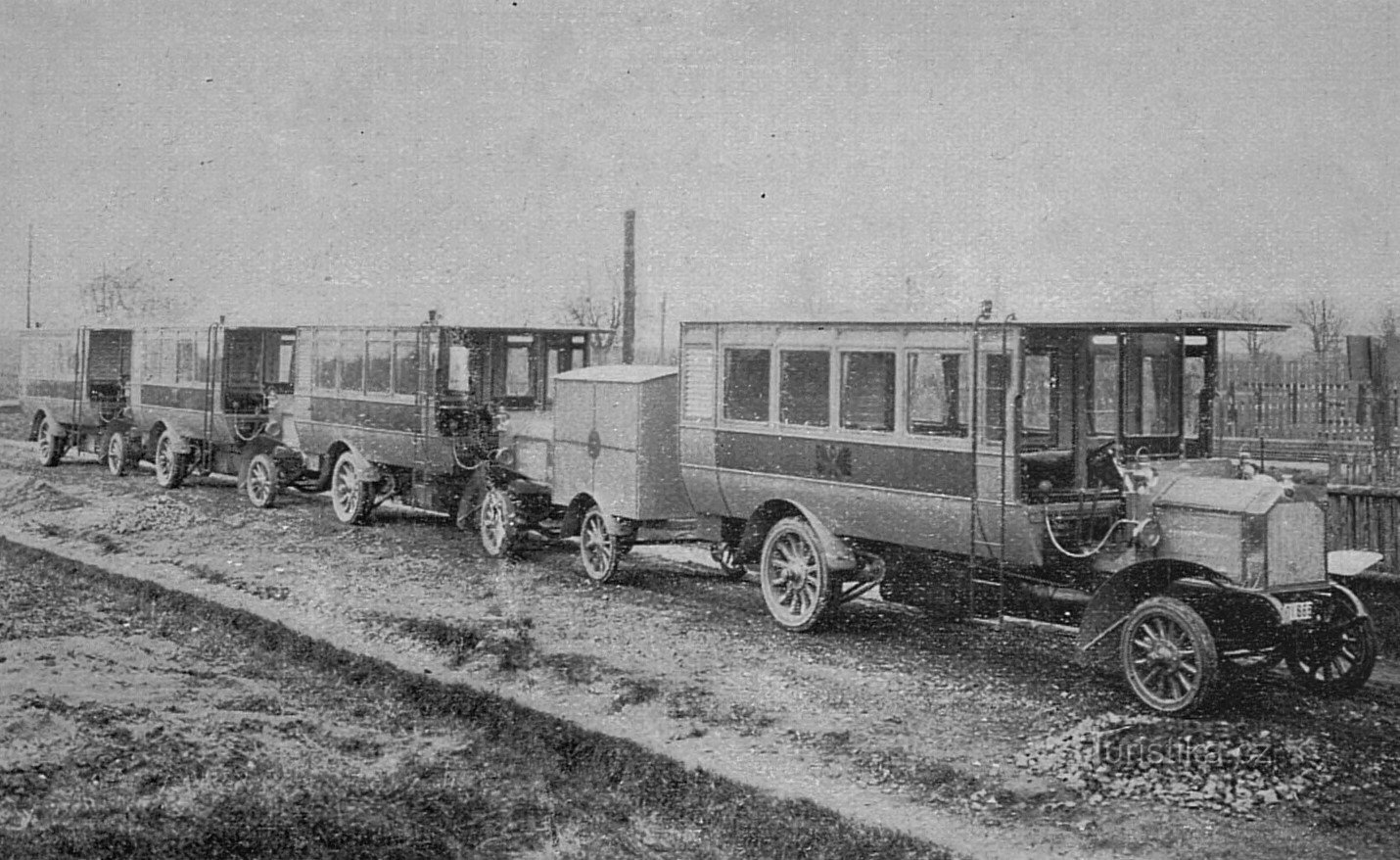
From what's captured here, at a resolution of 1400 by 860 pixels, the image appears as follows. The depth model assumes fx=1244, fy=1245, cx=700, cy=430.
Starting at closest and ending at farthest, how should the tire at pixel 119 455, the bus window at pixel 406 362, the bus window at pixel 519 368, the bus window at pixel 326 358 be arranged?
1. the bus window at pixel 406 362
2. the bus window at pixel 519 368
3. the bus window at pixel 326 358
4. the tire at pixel 119 455

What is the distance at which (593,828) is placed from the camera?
584cm

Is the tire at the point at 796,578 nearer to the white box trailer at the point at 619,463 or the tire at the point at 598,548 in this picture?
the white box trailer at the point at 619,463

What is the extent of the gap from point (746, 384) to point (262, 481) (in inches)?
379

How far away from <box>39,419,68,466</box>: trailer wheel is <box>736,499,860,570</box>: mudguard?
17235mm

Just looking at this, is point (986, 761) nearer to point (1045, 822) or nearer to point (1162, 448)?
point (1045, 822)

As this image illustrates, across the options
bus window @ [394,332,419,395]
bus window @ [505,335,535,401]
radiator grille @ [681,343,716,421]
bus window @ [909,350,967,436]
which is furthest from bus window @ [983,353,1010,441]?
bus window @ [394,332,419,395]

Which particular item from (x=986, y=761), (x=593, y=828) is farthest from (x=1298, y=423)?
(x=593, y=828)

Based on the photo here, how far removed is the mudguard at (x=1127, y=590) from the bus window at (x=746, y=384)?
10.7ft

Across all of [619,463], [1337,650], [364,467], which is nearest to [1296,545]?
[1337,650]

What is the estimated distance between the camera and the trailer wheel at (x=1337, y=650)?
7609mm

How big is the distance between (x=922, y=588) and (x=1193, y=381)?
2.43 metres

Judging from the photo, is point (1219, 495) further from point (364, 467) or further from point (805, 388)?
point (364, 467)

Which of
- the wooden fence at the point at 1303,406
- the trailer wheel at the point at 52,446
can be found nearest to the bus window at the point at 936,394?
the wooden fence at the point at 1303,406

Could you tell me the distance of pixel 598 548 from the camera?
38.9 feet
